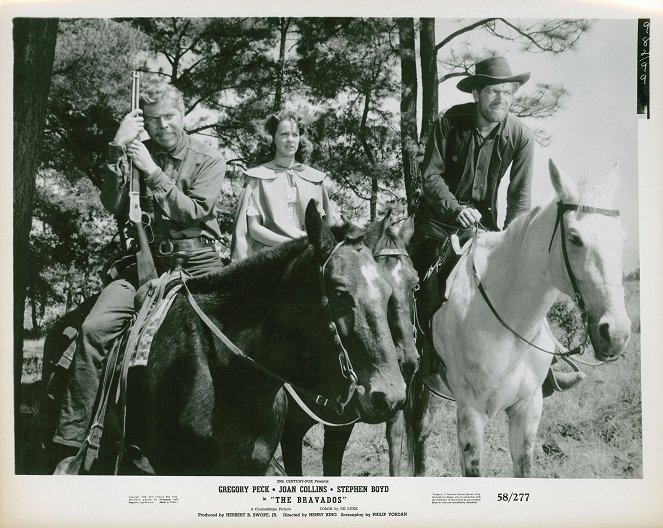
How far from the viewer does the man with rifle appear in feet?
16.6

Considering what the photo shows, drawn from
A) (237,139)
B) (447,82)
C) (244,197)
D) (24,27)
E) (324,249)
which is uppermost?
(24,27)

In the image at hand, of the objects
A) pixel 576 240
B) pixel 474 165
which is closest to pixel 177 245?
→ pixel 474 165

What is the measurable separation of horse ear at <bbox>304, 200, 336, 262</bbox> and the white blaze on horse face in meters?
0.25

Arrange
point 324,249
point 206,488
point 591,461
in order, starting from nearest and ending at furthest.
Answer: point 324,249, point 206,488, point 591,461

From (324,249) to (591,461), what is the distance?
2.90m

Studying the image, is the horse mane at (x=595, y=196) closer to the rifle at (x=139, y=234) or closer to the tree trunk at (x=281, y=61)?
the tree trunk at (x=281, y=61)

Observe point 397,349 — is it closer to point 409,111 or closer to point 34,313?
point 409,111

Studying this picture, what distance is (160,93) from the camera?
19.0ft

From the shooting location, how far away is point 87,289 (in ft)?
19.2

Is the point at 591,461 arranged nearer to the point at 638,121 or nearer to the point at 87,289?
the point at 638,121

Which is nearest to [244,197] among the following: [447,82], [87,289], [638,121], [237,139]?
[237,139]

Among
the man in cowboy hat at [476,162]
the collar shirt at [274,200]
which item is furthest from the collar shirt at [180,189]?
the man in cowboy hat at [476,162]

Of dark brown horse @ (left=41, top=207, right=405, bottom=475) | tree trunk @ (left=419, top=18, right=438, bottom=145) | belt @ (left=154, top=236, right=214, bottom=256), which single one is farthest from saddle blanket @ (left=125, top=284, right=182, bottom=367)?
tree trunk @ (left=419, top=18, right=438, bottom=145)

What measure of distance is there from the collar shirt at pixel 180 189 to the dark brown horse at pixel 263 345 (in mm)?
697
